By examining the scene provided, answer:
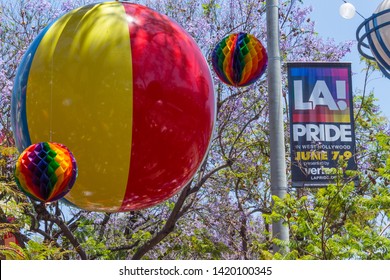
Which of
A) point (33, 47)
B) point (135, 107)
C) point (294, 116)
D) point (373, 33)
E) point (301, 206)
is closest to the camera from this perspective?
point (135, 107)

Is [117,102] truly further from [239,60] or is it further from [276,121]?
[276,121]

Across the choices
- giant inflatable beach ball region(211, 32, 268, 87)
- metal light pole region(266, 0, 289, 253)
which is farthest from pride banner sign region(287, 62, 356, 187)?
giant inflatable beach ball region(211, 32, 268, 87)

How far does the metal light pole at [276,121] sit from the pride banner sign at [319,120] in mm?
2162

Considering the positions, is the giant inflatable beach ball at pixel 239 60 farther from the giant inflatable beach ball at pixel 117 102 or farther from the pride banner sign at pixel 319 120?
the pride banner sign at pixel 319 120

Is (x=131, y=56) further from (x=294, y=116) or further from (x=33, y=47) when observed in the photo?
(x=294, y=116)

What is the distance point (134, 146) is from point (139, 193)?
29 cm

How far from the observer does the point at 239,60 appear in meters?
4.33

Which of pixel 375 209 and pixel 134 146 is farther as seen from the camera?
pixel 375 209

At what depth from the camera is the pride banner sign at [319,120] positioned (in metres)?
9.47

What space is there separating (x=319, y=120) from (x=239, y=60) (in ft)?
18.6

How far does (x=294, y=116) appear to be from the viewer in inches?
380

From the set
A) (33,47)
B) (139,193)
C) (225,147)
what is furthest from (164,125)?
(225,147)

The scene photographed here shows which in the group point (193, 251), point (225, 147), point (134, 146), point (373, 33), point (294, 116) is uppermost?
point (373, 33)

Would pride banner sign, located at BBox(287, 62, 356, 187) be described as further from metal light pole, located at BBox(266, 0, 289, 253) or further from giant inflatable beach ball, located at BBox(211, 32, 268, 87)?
giant inflatable beach ball, located at BBox(211, 32, 268, 87)
